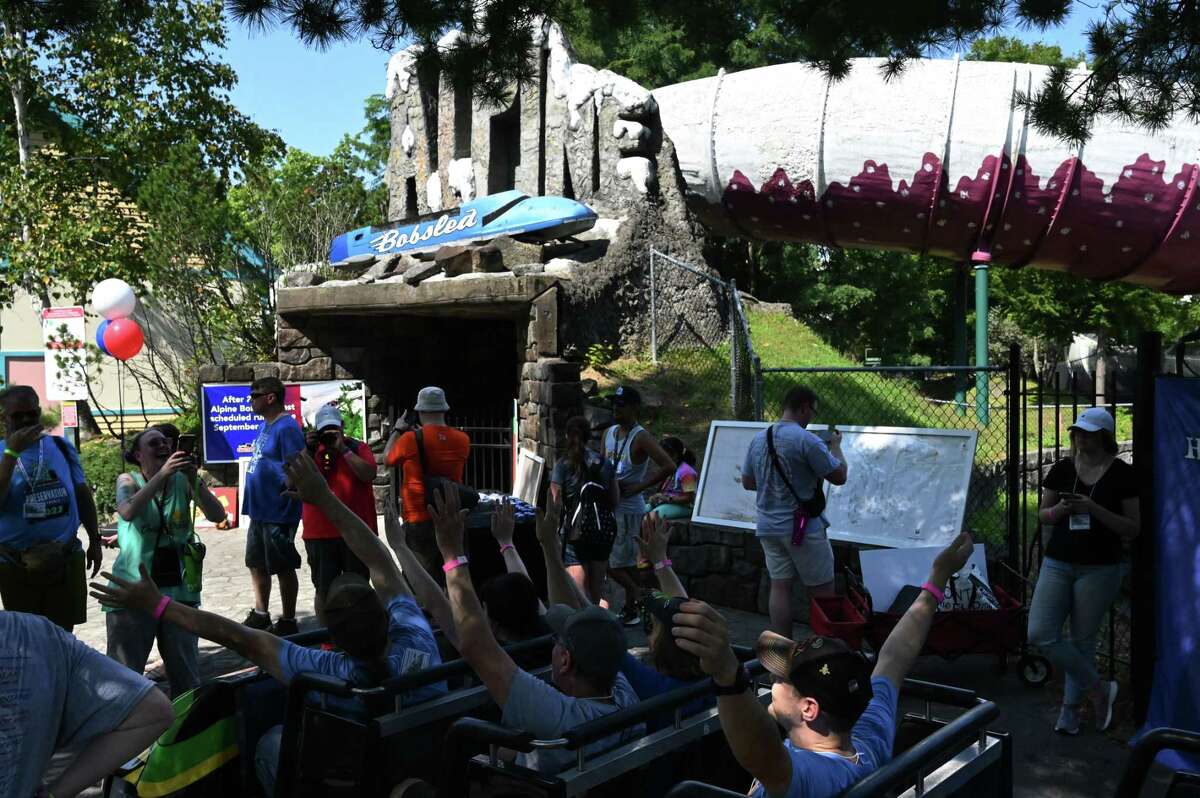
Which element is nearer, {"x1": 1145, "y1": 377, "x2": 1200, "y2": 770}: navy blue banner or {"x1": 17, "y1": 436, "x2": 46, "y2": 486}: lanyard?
{"x1": 1145, "y1": 377, "x2": 1200, "y2": 770}: navy blue banner

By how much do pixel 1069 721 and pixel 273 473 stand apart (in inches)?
192

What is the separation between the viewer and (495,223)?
14102 mm

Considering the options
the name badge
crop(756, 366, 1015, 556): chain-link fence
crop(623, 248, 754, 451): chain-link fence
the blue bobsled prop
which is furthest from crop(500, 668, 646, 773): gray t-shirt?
the blue bobsled prop

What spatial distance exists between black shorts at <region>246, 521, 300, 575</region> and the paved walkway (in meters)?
0.63

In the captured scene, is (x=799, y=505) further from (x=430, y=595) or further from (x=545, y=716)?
(x=545, y=716)

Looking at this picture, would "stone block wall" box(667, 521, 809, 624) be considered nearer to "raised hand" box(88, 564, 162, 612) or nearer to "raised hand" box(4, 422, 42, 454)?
"raised hand" box(4, 422, 42, 454)

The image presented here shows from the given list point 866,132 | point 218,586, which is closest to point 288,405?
point 218,586

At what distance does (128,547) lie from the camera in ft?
17.1

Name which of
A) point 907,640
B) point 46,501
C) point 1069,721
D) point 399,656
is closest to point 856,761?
point 907,640

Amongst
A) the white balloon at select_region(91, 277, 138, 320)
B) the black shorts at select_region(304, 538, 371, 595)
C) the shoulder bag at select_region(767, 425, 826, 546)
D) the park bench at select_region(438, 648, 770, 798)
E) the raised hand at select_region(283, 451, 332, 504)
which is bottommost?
the black shorts at select_region(304, 538, 371, 595)

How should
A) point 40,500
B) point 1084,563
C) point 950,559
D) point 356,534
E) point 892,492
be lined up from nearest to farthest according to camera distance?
1. point 950,559
2. point 356,534
3. point 1084,563
4. point 40,500
5. point 892,492

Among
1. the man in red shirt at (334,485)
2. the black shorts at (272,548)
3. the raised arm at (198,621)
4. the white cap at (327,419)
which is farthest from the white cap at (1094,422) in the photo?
the black shorts at (272,548)

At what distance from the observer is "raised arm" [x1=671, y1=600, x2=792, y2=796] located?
2.03 meters

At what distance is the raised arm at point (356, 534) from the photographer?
12.1 feet
